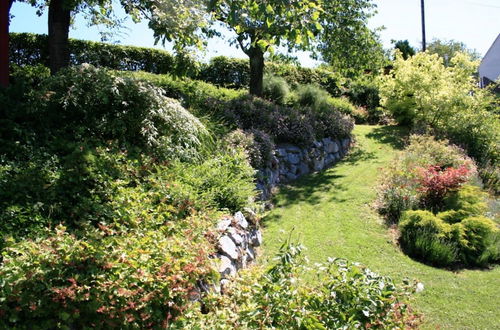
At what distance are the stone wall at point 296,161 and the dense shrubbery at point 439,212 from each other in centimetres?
193

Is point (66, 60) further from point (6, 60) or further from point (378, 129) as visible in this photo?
point (378, 129)

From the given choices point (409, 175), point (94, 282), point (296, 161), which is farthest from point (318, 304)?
point (296, 161)

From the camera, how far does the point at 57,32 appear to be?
7766mm

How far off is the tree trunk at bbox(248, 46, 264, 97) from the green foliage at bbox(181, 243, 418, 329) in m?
9.17

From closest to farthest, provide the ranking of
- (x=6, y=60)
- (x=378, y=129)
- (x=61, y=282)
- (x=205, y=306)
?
(x=61, y=282) < (x=205, y=306) < (x=6, y=60) < (x=378, y=129)

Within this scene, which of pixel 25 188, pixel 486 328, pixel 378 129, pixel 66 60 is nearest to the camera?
pixel 25 188

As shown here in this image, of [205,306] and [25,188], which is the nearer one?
[205,306]

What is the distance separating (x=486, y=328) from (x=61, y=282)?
4565 millimetres

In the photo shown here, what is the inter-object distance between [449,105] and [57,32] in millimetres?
11654

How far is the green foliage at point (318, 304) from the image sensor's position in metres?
3.01

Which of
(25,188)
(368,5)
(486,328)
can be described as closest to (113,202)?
(25,188)

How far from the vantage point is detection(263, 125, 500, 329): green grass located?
16.1 feet

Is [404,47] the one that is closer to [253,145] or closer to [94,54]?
[94,54]

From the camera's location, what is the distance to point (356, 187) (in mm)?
9094
